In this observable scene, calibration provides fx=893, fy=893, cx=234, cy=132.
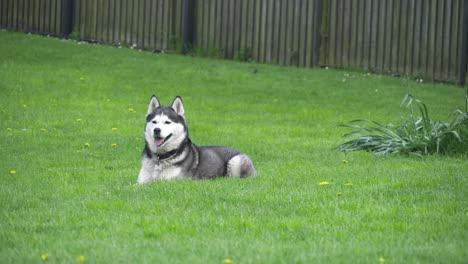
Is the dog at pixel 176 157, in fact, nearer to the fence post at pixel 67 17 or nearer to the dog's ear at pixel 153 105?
the dog's ear at pixel 153 105

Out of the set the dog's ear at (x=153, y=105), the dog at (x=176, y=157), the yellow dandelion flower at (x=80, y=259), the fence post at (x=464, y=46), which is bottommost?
the yellow dandelion flower at (x=80, y=259)

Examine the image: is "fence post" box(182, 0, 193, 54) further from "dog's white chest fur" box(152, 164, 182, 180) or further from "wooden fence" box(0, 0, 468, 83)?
"dog's white chest fur" box(152, 164, 182, 180)

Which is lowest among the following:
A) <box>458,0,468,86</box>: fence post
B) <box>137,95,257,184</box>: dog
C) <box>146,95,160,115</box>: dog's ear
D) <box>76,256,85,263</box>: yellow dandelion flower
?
<box>76,256,85,263</box>: yellow dandelion flower

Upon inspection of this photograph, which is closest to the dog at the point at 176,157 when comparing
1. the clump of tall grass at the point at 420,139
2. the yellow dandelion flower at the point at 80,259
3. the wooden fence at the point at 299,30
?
the clump of tall grass at the point at 420,139

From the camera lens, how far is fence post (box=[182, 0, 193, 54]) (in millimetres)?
19547

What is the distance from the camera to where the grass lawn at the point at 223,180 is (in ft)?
20.8

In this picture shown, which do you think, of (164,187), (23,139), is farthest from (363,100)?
(164,187)

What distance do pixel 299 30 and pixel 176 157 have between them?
956 centimetres

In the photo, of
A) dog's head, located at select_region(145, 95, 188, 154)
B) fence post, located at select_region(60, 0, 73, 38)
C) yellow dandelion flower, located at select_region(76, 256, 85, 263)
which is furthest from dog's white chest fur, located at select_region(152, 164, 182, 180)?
fence post, located at select_region(60, 0, 73, 38)

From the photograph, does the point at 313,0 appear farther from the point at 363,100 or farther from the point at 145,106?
the point at 145,106

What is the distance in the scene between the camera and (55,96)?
15.3 metres

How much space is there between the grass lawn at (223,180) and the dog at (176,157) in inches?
13.1

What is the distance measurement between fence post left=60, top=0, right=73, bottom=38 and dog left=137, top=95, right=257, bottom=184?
12.5 m

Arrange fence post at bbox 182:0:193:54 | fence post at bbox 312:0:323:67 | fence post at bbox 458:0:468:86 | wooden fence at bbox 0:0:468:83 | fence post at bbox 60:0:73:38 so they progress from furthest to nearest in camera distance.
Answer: fence post at bbox 60:0:73:38, fence post at bbox 182:0:193:54, fence post at bbox 312:0:323:67, wooden fence at bbox 0:0:468:83, fence post at bbox 458:0:468:86
